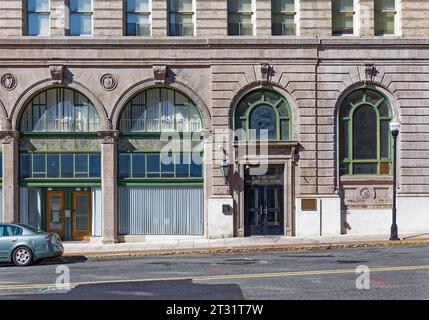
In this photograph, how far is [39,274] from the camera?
1537 cm

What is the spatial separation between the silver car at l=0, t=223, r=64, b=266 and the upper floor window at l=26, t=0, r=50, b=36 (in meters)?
10.9

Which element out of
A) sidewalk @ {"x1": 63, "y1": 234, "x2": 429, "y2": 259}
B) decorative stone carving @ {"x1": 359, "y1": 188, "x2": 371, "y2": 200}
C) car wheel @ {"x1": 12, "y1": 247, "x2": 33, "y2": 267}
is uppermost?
decorative stone carving @ {"x1": 359, "y1": 188, "x2": 371, "y2": 200}

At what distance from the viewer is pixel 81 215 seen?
2545 cm

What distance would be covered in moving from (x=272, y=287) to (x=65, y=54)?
17.0 meters

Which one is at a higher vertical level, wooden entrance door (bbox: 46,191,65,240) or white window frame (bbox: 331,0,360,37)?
→ white window frame (bbox: 331,0,360,37)

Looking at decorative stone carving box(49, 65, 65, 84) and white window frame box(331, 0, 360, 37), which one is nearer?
decorative stone carving box(49, 65, 65, 84)

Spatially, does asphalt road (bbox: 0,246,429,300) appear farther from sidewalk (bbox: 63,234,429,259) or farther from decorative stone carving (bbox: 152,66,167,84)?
decorative stone carving (bbox: 152,66,167,84)

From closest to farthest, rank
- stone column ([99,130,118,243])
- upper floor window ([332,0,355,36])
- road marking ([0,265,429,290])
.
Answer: road marking ([0,265,429,290]) → stone column ([99,130,118,243]) → upper floor window ([332,0,355,36])

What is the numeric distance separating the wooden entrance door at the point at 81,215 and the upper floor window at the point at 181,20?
8400 millimetres

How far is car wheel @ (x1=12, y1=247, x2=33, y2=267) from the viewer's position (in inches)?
701

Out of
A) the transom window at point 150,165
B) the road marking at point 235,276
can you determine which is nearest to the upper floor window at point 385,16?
the transom window at point 150,165

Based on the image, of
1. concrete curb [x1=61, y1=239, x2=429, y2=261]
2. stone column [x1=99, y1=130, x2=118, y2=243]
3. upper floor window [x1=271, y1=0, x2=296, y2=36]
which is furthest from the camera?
upper floor window [x1=271, y1=0, x2=296, y2=36]

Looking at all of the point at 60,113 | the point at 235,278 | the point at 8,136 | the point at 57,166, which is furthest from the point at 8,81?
the point at 235,278

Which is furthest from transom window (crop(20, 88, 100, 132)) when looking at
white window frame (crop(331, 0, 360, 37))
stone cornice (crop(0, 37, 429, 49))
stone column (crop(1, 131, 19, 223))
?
white window frame (crop(331, 0, 360, 37))
